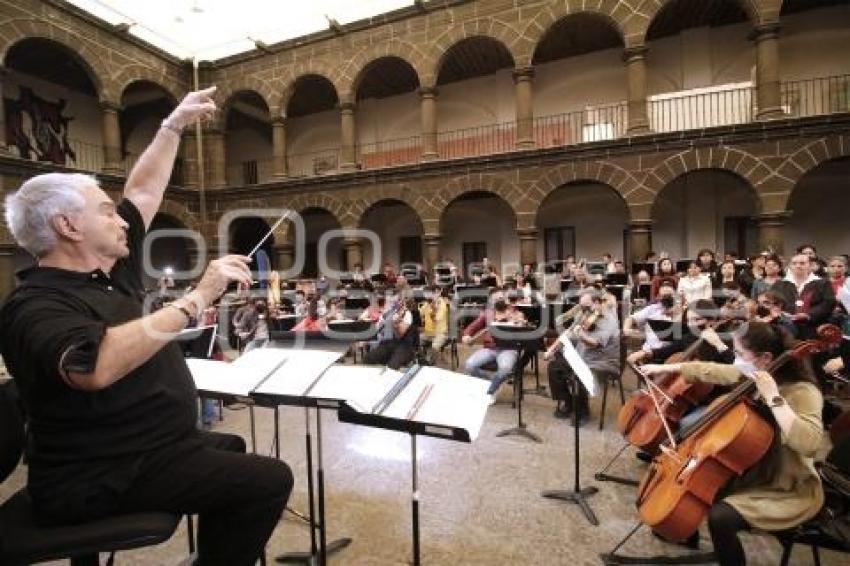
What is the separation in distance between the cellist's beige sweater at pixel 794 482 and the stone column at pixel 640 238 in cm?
879

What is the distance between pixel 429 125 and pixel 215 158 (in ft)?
21.9

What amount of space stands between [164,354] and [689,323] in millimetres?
4444

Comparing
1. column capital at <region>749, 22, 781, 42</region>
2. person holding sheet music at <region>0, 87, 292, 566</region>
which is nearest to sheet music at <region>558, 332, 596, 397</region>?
person holding sheet music at <region>0, 87, 292, 566</region>

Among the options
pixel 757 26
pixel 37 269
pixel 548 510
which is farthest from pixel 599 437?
pixel 757 26

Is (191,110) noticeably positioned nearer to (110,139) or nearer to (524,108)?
(524,108)

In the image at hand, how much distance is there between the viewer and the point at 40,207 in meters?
1.30

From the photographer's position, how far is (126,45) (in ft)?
40.2

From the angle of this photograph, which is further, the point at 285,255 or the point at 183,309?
the point at 285,255

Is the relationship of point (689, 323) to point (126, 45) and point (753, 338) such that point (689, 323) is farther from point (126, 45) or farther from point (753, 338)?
point (126, 45)

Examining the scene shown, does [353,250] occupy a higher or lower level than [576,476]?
higher

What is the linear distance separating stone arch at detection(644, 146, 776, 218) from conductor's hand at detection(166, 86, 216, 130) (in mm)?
9801

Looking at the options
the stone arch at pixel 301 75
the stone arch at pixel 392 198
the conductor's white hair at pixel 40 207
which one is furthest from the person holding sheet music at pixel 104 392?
the stone arch at pixel 301 75

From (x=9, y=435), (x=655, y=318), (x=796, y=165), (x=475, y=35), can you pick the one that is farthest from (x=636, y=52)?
(x=9, y=435)

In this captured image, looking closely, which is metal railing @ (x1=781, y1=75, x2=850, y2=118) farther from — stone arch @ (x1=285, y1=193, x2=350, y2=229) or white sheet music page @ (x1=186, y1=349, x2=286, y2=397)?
white sheet music page @ (x1=186, y1=349, x2=286, y2=397)
